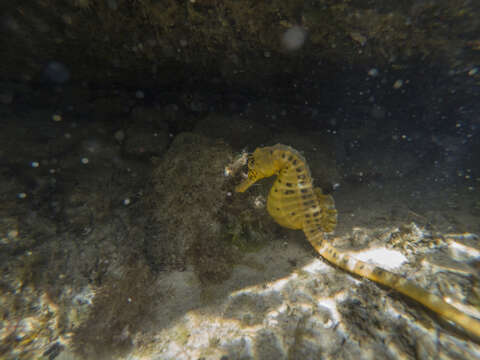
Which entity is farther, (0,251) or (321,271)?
(0,251)

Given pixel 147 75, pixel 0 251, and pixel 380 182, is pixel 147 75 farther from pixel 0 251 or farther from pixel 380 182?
pixel 380 182

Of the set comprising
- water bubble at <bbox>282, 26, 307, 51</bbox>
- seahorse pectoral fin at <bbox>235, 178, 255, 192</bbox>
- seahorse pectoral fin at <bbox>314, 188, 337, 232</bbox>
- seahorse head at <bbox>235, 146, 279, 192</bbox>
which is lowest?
seahorse pectoral fin at <bbox>314, 188, 337, 232</bbox>

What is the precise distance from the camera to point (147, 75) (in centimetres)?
555

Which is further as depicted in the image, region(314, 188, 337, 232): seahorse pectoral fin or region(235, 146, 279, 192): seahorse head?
region(314, 188, 337, 232): seahorse pectoral fin

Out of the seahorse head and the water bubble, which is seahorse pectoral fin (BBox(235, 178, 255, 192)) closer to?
the seahorse head

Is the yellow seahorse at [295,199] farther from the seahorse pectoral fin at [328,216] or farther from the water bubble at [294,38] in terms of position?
the water bubble at [294,38]

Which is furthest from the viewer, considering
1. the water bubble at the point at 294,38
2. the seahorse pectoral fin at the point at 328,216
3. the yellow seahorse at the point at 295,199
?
the seahorse pectoral fin at the point at 328,216

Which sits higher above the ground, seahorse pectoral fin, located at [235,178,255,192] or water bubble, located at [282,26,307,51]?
water bubble, located at [282,26,307,51]

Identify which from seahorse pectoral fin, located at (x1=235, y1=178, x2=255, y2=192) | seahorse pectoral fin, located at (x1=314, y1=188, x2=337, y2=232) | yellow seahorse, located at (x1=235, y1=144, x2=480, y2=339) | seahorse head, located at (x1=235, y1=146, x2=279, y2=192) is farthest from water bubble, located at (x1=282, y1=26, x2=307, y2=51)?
seahorse pectoral fin, located at (x1=314, y1=188, x2=337, y2=232)

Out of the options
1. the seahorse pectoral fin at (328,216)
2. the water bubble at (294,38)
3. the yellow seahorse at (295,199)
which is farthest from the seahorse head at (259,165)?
the water bubble at (294,38)

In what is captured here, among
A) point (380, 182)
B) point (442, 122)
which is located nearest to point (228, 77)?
point (380, 182)

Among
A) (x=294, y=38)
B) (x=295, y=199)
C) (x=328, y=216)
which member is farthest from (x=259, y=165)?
(x=294, y=38)

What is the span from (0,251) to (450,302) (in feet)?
22.0

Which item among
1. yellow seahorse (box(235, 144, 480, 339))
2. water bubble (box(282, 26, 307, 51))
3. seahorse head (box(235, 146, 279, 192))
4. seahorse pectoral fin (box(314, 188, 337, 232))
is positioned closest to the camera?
yellow seahorse (box(235, 144, 480, 339))
